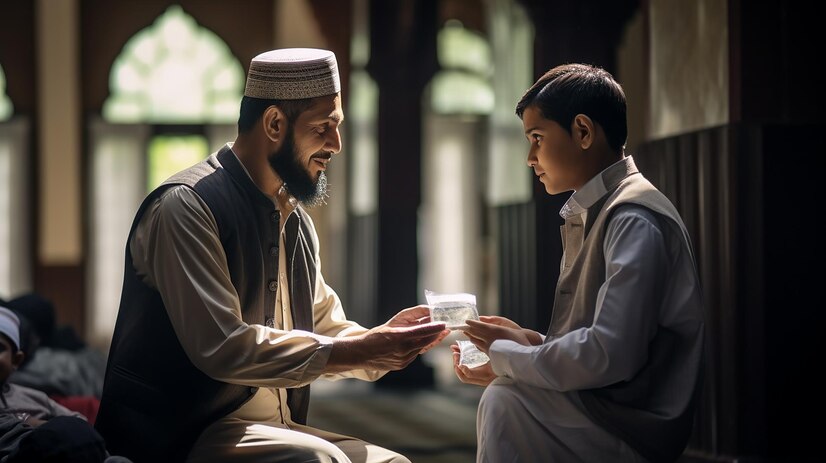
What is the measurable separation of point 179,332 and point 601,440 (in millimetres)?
962

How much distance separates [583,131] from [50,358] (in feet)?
11.7

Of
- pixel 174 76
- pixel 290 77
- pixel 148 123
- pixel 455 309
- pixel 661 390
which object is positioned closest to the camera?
pixel 661 390

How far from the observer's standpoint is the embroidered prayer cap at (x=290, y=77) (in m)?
2.66

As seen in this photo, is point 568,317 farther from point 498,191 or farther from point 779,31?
point 498,191

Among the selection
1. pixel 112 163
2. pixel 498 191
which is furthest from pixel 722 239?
pixel 112 163

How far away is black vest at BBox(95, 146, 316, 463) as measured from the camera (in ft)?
8.12

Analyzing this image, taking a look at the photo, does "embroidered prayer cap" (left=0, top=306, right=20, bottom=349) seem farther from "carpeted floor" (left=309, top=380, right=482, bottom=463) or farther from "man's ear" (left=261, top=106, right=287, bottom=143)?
"carpeted floor" (left=309, top=380, right=482, bottom=463)

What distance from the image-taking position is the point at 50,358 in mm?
5188

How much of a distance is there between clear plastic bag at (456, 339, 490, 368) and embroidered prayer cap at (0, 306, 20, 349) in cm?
185

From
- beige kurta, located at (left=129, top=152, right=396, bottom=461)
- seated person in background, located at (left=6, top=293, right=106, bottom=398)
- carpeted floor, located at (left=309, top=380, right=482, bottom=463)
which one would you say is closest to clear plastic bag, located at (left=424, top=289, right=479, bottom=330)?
beige kurta, located at (left=129, top=152, right=396, bottom=461)

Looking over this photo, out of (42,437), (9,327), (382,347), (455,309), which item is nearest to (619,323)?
(455,309)

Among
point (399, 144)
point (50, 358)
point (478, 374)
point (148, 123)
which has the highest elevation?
point (148, 123)

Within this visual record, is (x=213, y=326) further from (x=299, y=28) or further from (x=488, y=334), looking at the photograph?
(x=299, y=28)

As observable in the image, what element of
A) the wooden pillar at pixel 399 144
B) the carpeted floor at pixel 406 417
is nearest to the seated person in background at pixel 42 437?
the carpeted floor at pixel 406 417
